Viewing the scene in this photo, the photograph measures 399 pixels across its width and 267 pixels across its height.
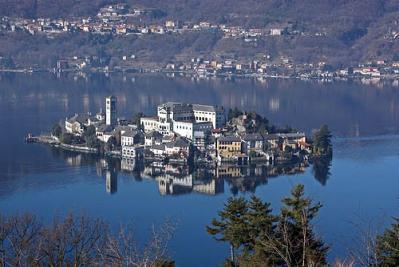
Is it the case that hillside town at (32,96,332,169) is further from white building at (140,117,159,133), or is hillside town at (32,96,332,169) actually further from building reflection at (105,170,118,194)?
building reflection at (105,170,118,194)

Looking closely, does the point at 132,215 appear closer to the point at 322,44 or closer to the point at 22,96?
the point at 22,96

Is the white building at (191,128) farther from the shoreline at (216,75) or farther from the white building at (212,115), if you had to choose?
the shoreline at (216,75)

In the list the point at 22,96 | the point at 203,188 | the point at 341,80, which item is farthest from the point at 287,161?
the point at 341,80

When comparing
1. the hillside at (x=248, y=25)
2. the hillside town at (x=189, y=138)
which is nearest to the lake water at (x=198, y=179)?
the hillside town at (x=189, y=138)

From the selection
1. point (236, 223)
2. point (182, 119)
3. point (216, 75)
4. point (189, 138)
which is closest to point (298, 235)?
point (236, 223)

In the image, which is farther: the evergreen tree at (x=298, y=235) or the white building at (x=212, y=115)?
the white building at (x=212, y=115)
